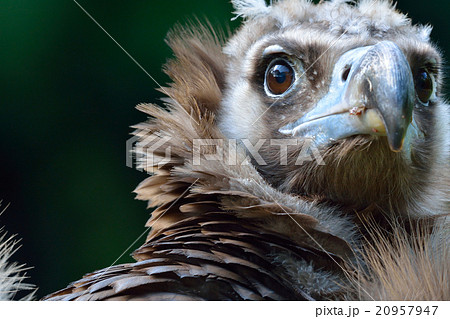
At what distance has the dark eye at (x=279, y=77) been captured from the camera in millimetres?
885

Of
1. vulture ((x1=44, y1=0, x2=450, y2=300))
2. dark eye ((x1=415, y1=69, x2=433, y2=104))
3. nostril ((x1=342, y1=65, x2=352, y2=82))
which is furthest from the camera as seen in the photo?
dark eye ((x1=415, y1=69, x2=433, y2=104))

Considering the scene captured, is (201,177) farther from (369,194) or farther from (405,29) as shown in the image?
(405,29)

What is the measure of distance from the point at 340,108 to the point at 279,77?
0.52 ft

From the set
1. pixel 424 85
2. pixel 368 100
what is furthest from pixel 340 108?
pixel 424 85

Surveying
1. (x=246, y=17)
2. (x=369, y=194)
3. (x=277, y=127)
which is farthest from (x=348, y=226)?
(x=246, y=17)

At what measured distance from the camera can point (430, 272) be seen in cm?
68

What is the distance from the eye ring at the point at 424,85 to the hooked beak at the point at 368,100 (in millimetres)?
168

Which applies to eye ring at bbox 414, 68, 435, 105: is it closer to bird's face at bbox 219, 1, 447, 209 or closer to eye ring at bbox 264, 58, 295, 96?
bird's face at bbox 219, 1, 447, 209

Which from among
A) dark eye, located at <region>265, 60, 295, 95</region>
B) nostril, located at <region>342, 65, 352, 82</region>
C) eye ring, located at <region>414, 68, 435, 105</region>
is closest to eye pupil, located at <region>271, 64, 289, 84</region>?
dark eye, located at <region>265, 60, 295, 95</region>

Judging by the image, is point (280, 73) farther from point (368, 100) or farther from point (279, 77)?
point (368, 100)

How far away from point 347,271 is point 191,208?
22 cm

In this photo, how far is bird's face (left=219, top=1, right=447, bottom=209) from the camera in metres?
0.72

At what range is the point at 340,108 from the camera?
2.52ft
